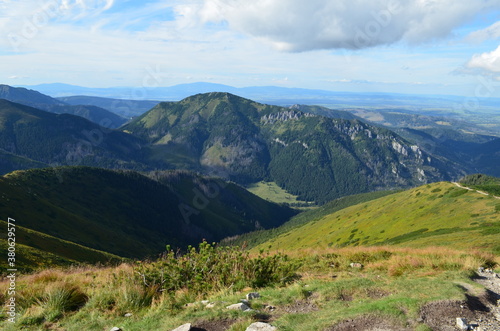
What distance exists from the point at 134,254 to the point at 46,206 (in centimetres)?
4231

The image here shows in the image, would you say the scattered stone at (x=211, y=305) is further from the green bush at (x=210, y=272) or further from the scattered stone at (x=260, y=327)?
the scattered stone at (x=260, y=327)

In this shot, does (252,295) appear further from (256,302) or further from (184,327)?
(184,327)

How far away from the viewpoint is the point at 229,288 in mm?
15094

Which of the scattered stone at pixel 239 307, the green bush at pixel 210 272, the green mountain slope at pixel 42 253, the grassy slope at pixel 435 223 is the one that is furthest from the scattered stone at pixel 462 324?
the grassy slope at pixel 435 223

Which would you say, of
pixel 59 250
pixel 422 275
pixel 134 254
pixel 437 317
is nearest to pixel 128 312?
pixel 437 317

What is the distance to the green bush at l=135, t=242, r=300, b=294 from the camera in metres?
15.4

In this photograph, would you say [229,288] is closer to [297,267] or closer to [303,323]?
[303,323]

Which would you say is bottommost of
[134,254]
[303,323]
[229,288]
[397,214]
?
[134,254]

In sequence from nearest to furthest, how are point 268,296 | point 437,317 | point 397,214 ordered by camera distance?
point 437,317 → point 268,296 → point 397,214

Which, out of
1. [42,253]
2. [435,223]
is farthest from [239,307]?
[435,223]

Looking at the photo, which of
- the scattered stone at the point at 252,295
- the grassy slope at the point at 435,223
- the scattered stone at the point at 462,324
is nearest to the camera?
the scattered stone at the point at 462,324

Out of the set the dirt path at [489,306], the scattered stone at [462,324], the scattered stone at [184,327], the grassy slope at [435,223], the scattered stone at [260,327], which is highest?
the scattered stone at [260,327]

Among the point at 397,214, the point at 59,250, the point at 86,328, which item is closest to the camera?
the point at 86,328

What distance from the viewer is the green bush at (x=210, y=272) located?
1540 centimetres
